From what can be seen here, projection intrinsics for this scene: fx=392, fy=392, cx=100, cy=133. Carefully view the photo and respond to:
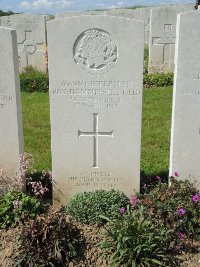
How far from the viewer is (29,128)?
25.8 ft

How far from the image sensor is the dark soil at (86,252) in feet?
12.7

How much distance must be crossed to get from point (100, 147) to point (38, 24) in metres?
8.82

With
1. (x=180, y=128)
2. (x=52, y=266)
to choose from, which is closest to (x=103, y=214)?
(x=52, y=266)

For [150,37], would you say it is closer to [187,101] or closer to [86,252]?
[187,101]

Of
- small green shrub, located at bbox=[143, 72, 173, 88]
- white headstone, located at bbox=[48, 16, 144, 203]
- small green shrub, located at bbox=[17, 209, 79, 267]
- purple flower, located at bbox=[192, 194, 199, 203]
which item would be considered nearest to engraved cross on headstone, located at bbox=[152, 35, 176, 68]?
small green shrub, located at bbox=[143, 72, 173, 88]

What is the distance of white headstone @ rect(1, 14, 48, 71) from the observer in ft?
40.9

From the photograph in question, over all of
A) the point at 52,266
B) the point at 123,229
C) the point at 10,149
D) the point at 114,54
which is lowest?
the point at 52,266

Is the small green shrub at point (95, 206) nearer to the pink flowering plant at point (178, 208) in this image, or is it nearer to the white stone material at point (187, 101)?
the pink flowering plant at point (178, 208)

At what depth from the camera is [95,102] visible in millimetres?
4516

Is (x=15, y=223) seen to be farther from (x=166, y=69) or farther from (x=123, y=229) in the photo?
(x=166, y=69)

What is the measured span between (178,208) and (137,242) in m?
0.72

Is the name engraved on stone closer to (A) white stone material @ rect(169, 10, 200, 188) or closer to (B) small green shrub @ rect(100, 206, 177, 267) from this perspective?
(A) white stone material @ rect(169, 10, 200, 188)

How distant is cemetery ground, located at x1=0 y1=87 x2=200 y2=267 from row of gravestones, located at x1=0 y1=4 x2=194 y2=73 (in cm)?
215

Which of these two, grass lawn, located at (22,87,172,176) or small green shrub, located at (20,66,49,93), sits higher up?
small green shrub, located at (20,66,49,93)
